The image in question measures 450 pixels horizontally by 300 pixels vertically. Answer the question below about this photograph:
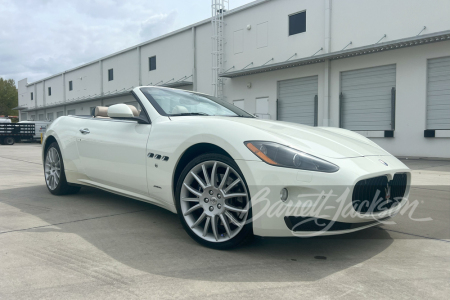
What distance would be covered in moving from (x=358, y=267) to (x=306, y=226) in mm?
441

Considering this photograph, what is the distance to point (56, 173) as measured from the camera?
4.66 metres

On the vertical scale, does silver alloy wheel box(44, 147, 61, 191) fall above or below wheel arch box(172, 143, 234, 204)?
→ below

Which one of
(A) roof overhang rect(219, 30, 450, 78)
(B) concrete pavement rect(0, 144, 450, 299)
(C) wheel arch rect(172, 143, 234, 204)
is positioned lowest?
(B) concrete pavement rect(0, 144, 450, 299)

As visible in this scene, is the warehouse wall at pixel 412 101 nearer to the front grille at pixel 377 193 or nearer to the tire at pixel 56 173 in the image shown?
the front grille at pixel 377 193

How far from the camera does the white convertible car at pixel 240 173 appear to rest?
236 cm

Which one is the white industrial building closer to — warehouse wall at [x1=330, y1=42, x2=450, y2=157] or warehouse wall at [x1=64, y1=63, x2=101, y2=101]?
warehouse wall at [x1=330, y1=42, x2=450, y2=157]

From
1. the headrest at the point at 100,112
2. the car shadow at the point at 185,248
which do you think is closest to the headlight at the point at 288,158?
the car shadow at the point at 185,248

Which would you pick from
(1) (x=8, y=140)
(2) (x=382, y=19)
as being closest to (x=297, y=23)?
(2) (x=382, y=19)

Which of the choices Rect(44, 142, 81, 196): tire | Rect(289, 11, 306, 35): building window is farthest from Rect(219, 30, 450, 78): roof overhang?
Rect(44, 142, 81, 196): tire

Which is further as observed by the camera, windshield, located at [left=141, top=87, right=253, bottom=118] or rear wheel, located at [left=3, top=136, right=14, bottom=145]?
rear wheel, located at [left=3, top=136, right=14, bottom=145]

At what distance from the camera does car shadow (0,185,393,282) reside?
2314 millimetres

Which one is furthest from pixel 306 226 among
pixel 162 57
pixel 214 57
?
pixel 162 57

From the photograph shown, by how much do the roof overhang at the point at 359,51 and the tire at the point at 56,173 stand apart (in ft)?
36.9

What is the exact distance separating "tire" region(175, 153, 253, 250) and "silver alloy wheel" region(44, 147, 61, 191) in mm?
2450
